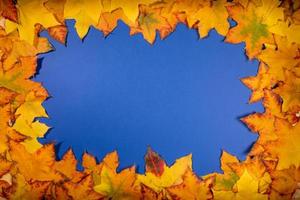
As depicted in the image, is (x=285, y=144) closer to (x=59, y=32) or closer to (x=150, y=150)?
(x=150, y=150)

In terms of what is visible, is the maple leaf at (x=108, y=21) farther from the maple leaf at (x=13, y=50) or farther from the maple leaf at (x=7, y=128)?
the maple leaf at (x=7, y=128)

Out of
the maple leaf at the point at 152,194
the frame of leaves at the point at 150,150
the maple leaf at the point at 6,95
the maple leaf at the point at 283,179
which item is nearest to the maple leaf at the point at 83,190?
the frame of leaves at the point at 150,150

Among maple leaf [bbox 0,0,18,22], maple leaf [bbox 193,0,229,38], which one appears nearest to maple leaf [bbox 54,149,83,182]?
maple leaf [bbox 0,0,18,22]

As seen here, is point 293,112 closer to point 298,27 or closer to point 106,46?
point 298,27

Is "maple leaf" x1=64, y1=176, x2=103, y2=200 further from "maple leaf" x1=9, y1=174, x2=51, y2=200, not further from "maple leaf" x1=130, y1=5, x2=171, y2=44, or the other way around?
"maple leaf" x1=130, y1=5, x2=171, y2=44

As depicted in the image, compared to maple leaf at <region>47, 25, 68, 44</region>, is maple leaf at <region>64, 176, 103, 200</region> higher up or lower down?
lower down

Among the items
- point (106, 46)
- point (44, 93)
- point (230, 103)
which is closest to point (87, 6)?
point (106, 46)

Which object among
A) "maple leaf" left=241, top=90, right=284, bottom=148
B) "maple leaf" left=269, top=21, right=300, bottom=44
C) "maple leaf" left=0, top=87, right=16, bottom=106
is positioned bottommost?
"maple leaf" left=241, top=90, right=284, bottom=148

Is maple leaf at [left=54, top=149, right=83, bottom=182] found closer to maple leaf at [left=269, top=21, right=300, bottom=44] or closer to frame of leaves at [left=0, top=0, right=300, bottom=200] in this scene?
frame of leaves at [left=0, top=0, right=300, bottom=200]
